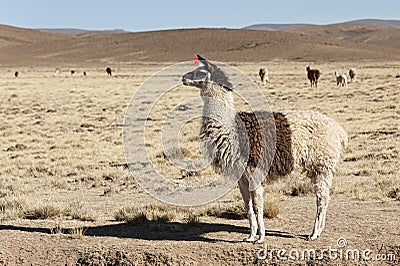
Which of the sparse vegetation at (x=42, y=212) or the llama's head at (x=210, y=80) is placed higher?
the llama's head at (x=210, y=80)

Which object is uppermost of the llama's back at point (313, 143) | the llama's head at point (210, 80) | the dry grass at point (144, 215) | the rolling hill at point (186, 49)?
the rolling hill at point (186, 49)

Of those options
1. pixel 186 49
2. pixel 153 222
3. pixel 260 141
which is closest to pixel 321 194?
pixel 260 141

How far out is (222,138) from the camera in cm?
659

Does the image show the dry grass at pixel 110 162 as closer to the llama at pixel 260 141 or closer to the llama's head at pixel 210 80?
the llama at pixel 260 141

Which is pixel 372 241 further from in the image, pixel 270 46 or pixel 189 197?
pixel 270 46

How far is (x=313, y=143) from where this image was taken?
6582 mm

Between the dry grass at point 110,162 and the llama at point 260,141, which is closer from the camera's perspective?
the llama at point 260,141

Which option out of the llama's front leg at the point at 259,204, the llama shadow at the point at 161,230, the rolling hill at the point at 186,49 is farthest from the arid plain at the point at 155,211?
the rolling hill at the point at 186,49

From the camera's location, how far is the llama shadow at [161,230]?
708 centimetres

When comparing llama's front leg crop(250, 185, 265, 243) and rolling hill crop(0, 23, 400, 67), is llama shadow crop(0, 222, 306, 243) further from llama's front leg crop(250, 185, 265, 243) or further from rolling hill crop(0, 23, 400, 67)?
Result: rolling hill crop(0, 23, 400, 67)

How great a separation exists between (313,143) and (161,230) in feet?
7.13

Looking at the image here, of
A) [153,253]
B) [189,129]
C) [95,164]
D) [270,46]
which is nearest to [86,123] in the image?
→ [189,129]

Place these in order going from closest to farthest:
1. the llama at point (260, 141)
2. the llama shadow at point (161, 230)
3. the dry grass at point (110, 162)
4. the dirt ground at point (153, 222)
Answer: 1. the dirt ground at point (153, 222)
2. the llama at point (260, 141)
3. the llama shadow at point (161, 230)
4. the dry grass at point (110, 162)

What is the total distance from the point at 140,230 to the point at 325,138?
2.51 m
